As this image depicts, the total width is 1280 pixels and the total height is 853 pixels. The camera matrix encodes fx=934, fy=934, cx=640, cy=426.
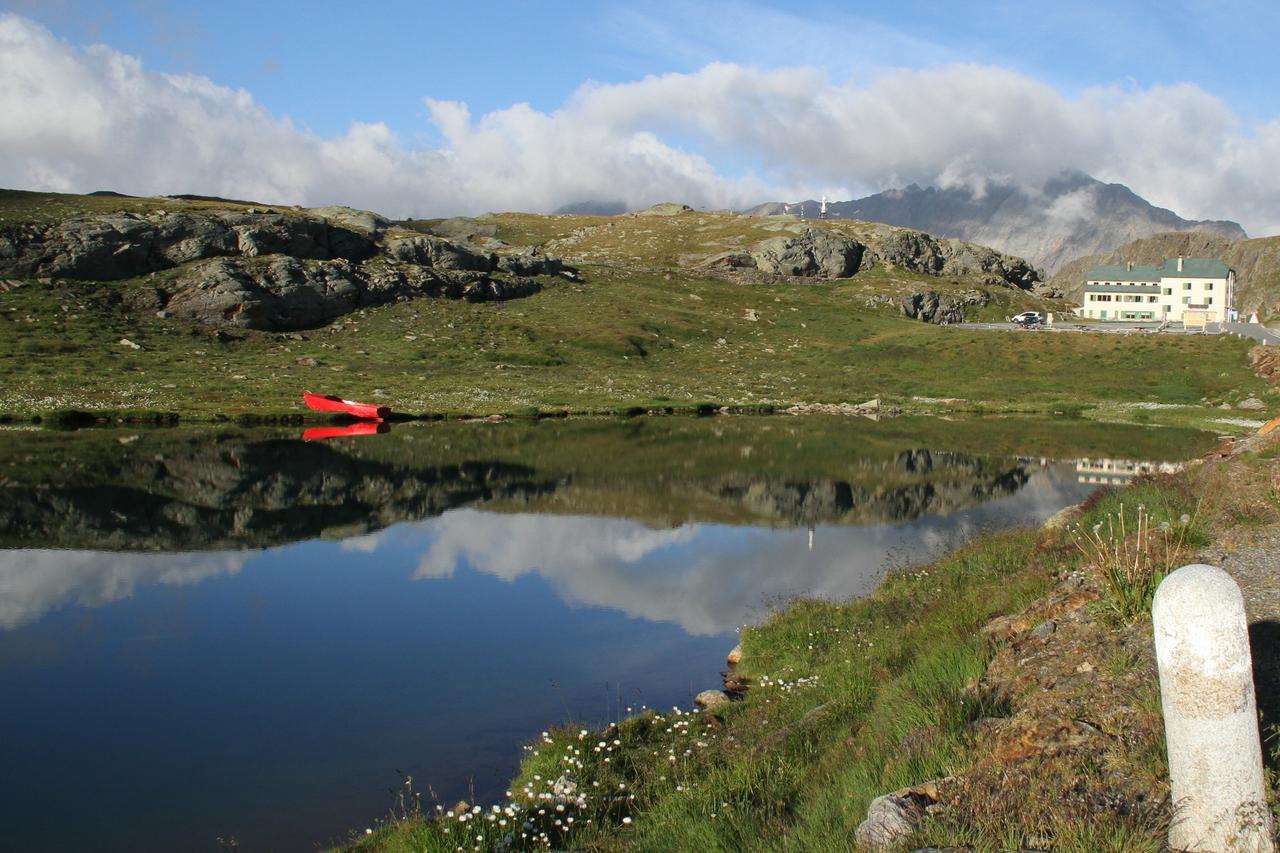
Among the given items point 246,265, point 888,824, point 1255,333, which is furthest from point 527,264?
point 888,824

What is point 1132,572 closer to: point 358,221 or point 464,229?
point 358,221

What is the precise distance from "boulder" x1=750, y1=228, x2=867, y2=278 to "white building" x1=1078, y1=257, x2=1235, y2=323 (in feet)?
128

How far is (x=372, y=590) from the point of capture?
23.7 m

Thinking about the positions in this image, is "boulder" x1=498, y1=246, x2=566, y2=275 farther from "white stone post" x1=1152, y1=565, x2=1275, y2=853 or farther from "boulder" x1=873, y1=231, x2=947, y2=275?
"white stone post" x1=1152, y1=565, x2=1275, y2=853

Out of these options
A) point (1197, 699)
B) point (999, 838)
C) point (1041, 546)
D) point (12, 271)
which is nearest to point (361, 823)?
point (999, 838)

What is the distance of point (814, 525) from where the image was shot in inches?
1272

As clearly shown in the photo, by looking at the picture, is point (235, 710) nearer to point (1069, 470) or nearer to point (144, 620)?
point (144, 620)

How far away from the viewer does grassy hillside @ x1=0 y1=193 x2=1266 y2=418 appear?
68375 millimetres

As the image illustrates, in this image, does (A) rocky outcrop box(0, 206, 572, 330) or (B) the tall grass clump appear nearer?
(B) the tall grass clump

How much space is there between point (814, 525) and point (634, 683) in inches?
648

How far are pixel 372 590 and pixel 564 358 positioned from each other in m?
69.0

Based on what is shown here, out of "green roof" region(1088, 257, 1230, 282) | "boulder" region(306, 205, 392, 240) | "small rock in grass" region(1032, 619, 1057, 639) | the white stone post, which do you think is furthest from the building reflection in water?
"green roof" region(1088, 257, 1230, 282)

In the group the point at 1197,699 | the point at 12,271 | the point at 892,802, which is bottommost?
the point at 892,802

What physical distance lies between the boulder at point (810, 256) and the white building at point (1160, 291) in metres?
39.1
